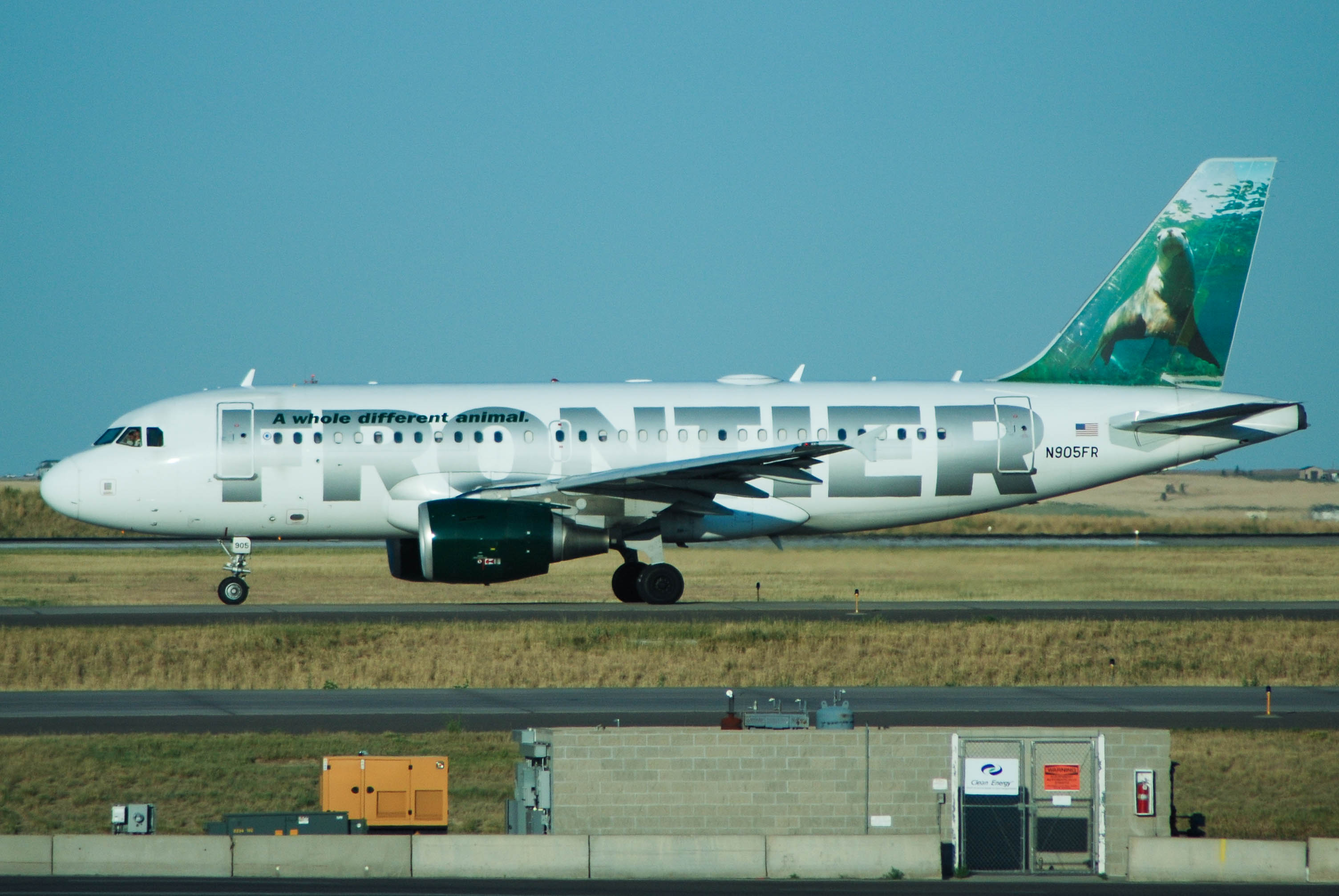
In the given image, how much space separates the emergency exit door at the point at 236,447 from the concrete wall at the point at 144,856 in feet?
53.7

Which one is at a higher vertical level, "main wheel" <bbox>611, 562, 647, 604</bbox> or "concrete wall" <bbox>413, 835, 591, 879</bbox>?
"main wheel" <bbox>611, 562, 647, 604</bbox>

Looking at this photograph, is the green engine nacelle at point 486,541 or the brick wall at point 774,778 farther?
the green engine nacelle at point 486,541

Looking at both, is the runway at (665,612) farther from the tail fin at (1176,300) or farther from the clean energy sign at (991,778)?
Answer: the clean energy sign at (991,778)

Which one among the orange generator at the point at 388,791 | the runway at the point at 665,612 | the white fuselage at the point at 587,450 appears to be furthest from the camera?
the white fuselage at the point at 587,450

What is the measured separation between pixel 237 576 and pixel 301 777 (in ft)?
46.4

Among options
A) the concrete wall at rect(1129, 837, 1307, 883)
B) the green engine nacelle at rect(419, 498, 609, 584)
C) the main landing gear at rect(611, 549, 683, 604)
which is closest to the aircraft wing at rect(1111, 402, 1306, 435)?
the main landing gear at rect(611, 549, 683, 604)

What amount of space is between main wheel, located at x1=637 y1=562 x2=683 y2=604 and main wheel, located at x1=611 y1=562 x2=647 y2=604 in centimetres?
51

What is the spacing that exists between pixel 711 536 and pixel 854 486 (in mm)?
2821

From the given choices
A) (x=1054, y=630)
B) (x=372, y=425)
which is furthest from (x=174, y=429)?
Answer: (x=1054, y=630)

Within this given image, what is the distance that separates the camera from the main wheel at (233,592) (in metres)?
27.2

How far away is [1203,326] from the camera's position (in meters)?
29.5

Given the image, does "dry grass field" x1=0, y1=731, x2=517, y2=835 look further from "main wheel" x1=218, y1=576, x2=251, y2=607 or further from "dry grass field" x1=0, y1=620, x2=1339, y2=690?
"main wheel" x1=218, y1=576, x2=251, y2=607

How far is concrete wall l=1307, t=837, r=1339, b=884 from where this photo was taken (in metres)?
10.9

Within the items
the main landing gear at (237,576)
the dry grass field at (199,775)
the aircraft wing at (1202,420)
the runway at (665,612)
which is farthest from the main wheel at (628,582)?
the dry grass field at (199,775)
